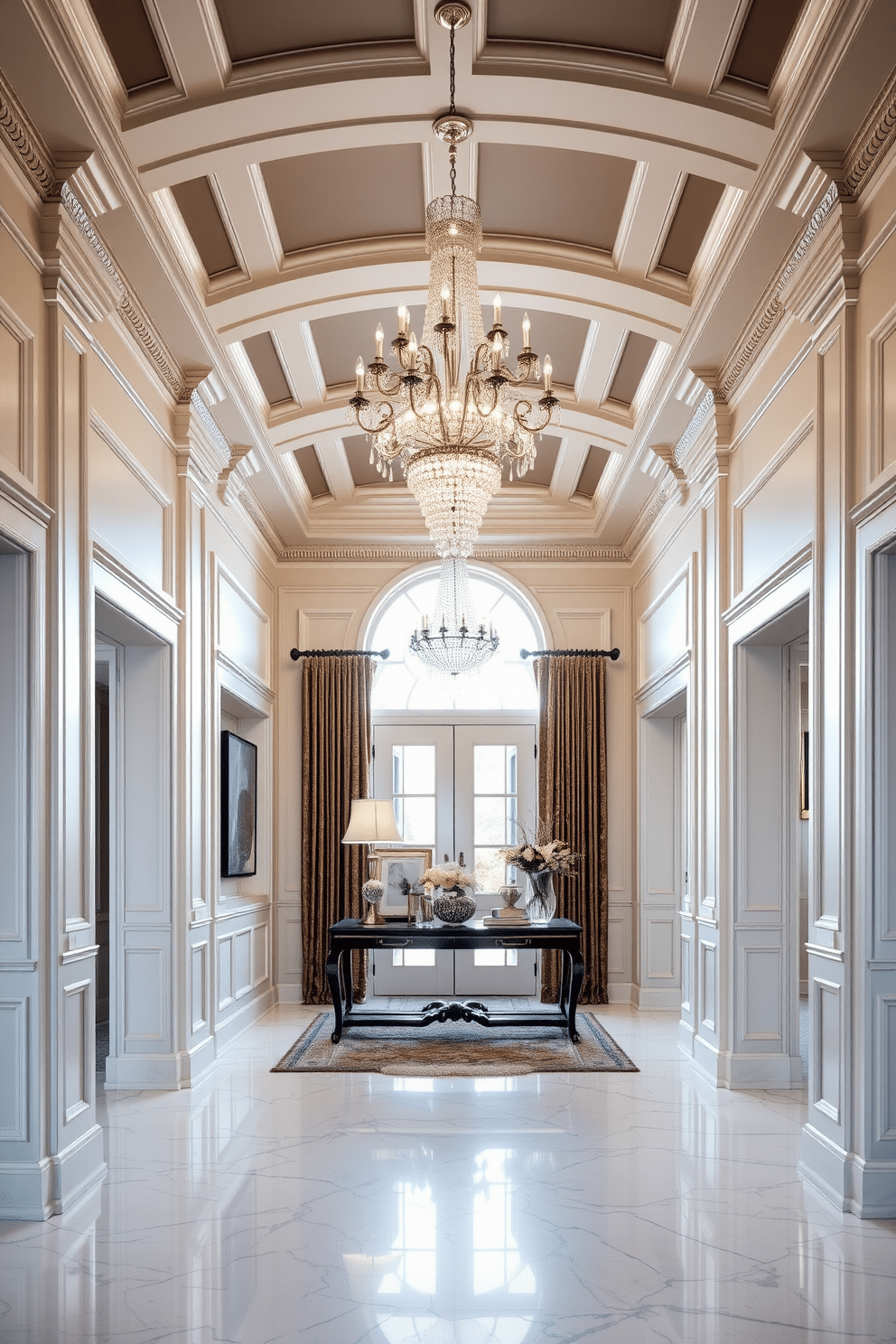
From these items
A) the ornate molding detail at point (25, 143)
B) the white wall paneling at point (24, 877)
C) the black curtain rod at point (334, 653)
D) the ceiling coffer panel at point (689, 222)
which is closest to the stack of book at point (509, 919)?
the black curtain rod at point (334, 653)

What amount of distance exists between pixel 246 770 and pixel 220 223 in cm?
453

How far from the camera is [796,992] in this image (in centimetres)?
659

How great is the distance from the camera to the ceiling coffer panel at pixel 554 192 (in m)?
5.30

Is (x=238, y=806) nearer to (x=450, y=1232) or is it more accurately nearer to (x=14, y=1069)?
(x=14, y=1069)

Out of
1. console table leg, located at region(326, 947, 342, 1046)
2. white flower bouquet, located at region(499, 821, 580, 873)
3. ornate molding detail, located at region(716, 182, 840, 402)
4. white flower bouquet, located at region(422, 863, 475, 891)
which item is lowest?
console table leg, located at region(326, 947, 342, 1046)

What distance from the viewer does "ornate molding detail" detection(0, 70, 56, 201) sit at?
404 centimetres

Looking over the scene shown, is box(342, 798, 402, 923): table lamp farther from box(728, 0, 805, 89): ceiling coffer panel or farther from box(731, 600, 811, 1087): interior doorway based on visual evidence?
box(728, 0, 805, 89): ceiling coffer panel

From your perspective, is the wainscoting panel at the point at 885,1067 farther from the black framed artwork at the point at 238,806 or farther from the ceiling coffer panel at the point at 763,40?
the black framed artwork at the point at 238,806

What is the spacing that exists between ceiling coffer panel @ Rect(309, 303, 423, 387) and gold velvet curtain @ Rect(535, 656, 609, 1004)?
3.46 meters

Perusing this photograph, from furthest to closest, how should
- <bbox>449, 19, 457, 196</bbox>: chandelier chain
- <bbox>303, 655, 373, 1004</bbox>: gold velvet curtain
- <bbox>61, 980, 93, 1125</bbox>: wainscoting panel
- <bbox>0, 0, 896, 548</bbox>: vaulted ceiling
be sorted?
<bbox>303, 655, 373, 1004</bbox>: gold velvet curtain, <bbox>61, 980, 93, 1125</bbox>: wainscoting panel, <bbox>449, 19, 457, 196</bbox>: chandelier chain, <bbox>0, 0, 896, 548</bbox>: vaulted ceiling

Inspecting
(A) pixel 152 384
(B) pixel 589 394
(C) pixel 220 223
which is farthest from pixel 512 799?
(C) pixel 220 223

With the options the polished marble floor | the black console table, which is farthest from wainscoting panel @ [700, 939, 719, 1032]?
the black console table

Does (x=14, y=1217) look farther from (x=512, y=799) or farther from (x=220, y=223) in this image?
(x=512, y=799)

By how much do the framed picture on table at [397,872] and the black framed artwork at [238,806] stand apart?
0.97 metres
